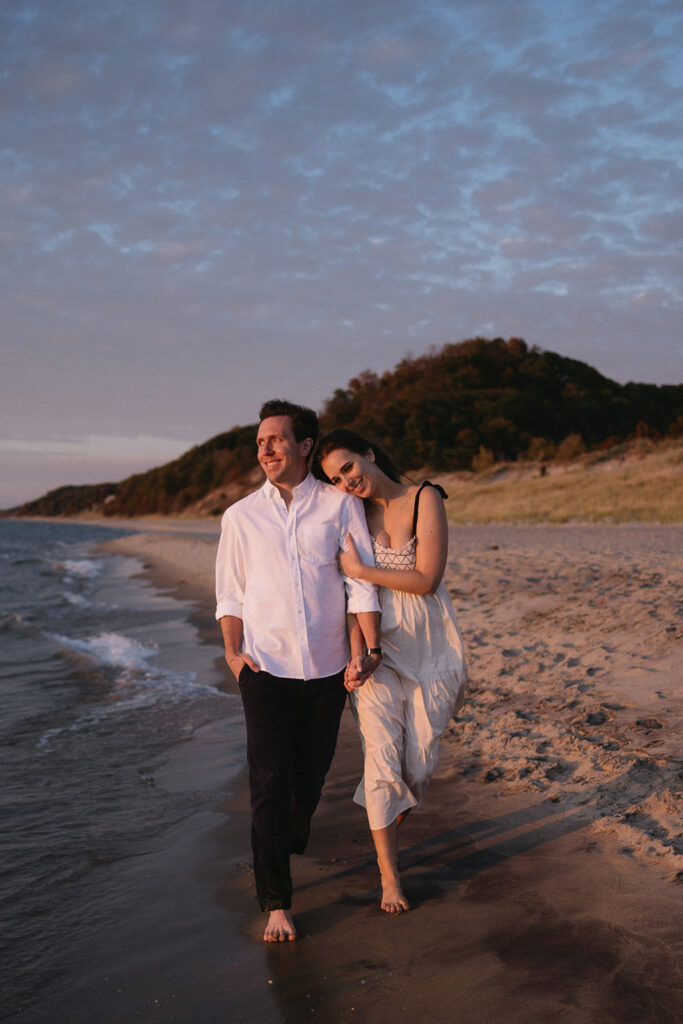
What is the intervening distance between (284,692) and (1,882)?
5.62 feet

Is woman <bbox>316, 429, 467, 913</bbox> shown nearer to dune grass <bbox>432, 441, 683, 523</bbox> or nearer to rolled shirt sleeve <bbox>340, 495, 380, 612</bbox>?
rolled shirt sleeve <bbox>340, 495, 380, 612</bbox>

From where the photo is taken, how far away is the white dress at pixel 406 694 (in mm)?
3025

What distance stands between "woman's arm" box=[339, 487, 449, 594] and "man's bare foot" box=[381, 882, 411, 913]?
43.3 inches

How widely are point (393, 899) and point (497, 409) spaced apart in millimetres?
39177

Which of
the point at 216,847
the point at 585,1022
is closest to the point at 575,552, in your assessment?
the point at 216,847

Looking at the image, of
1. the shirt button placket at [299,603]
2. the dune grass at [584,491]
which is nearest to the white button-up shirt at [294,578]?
the shirt button placket at [299,603]

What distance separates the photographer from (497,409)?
40781 mm

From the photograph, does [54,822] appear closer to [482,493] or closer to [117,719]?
[117,719]

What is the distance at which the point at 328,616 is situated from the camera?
297cm

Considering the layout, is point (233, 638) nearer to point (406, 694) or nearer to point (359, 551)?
point (359, 551)

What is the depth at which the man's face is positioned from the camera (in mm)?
2994

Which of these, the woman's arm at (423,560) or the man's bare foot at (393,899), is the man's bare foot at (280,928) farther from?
the woman's arm at (423,560)

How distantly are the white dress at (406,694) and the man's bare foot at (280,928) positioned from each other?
1.47 ft

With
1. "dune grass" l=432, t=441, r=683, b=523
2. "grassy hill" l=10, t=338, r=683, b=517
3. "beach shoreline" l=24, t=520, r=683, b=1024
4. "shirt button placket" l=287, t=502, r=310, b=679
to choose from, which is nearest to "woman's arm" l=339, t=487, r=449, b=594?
"shirt button placket" l=287, t=502, r=310, b=679
